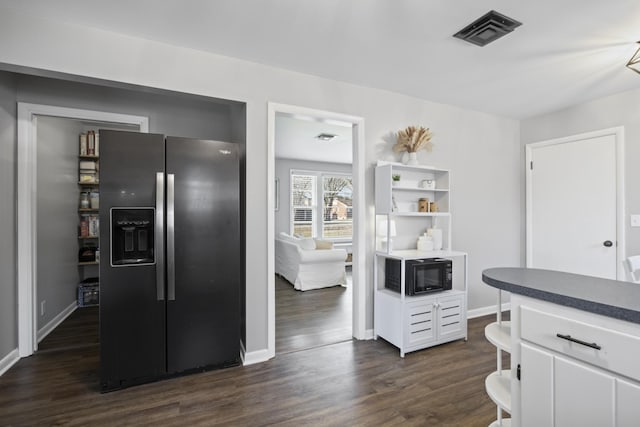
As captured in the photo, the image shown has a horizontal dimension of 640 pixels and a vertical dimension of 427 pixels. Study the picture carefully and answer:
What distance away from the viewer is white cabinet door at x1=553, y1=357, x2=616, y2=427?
1.03 m

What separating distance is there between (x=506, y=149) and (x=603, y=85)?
118cm

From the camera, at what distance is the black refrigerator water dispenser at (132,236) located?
88.7 inches

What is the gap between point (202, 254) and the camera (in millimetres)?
2471

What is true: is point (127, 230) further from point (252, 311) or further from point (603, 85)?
point (603, 85)

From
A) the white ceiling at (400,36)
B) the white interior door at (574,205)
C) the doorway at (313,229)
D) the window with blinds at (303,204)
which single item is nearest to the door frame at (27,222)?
the white ceiling at (400,36)

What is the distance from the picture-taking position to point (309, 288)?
5.23 metres

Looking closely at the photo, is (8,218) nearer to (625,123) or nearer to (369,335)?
(369,335)

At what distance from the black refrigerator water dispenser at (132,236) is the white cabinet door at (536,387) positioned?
2.39 m

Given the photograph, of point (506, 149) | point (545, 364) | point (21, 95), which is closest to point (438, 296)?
point (545, 364)

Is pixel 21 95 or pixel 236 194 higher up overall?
pixel 21 95

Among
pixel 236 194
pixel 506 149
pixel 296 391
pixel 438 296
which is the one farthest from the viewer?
pixel 506 149

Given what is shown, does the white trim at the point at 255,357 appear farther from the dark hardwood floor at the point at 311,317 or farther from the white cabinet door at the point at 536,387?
the white cabinet door at the point at 536,387

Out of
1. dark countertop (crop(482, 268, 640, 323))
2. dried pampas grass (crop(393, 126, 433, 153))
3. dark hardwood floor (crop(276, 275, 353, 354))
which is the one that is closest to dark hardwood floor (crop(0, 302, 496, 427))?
dark hardwood floor (crop(276, 275, 353, 354))

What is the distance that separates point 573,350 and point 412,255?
191 centimetres
